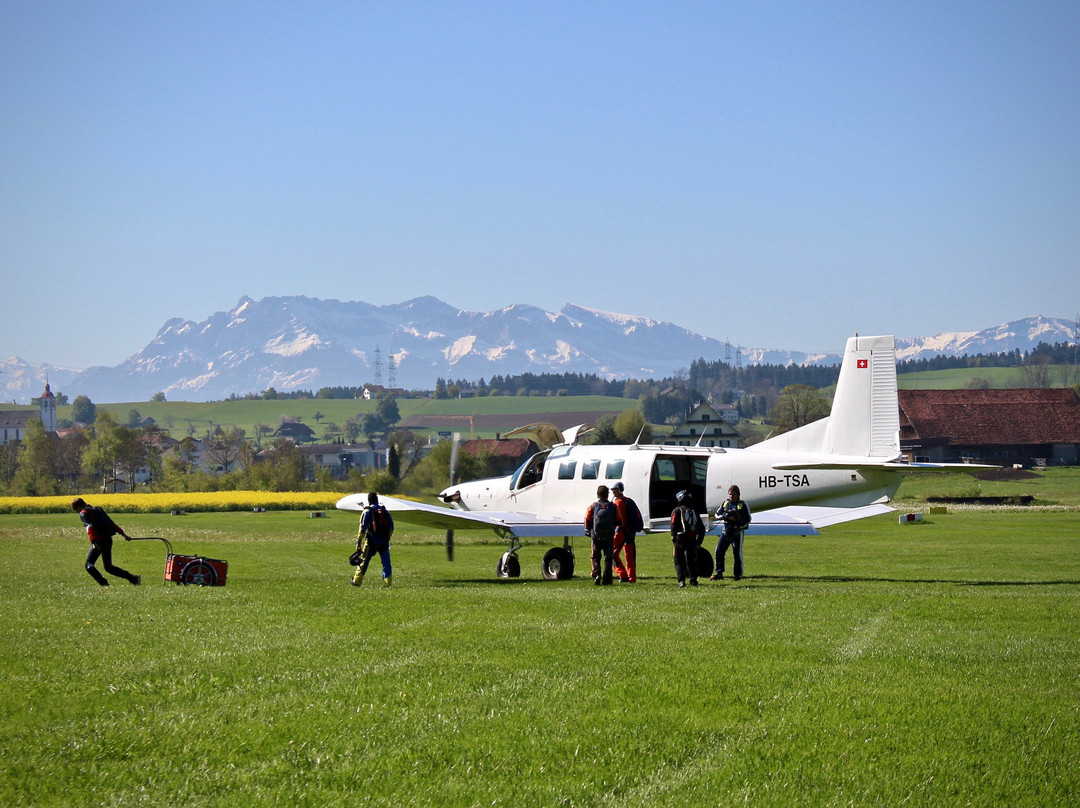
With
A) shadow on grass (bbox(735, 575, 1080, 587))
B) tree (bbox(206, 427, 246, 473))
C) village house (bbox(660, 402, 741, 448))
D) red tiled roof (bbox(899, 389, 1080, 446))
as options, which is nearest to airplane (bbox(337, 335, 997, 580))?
shadow on grass (bbox(735, 575, 1080, 587))

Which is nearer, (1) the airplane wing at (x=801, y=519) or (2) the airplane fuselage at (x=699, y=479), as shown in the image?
(2) the airplane fuselage at (x=699, y=479)

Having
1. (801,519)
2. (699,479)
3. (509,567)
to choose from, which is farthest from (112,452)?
(801,519)

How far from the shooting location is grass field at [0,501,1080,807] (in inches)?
296

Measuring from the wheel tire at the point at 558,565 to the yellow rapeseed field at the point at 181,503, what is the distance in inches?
1812

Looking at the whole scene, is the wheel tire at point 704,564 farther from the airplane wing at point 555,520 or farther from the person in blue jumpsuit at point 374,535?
the person in blue jumpsuit at point 374,535

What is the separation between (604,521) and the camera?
21000 millimetres

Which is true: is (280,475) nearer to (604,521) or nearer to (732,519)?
(732,519)

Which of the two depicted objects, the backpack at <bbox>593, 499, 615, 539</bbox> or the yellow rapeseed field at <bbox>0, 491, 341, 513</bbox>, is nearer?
the backpack at <bbox>593, 499, 615, 539</bbox>

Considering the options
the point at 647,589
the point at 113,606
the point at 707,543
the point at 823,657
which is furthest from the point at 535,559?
the point at 823,657

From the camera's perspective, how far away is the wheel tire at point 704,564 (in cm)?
2408

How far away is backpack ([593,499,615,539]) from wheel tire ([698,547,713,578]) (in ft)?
12.3

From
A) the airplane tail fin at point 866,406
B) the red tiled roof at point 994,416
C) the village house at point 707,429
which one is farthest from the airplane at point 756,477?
the village house at point 707,429

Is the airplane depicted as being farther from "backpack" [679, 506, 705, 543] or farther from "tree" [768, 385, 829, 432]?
"tree" [768, 385, 829, 432]

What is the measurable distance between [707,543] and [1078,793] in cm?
3213
